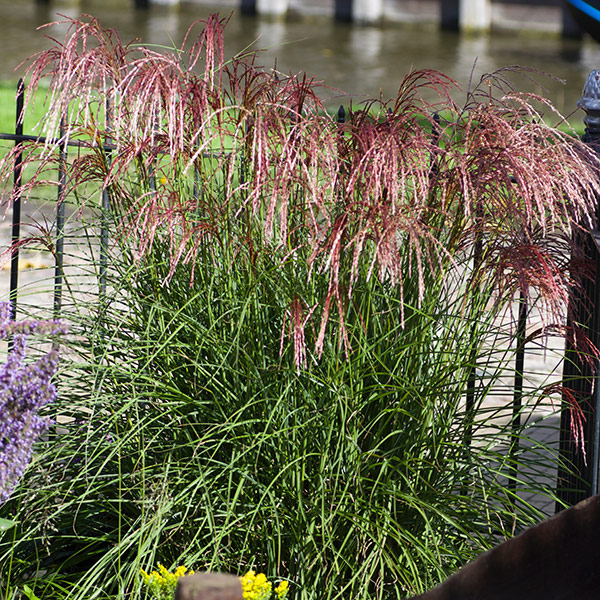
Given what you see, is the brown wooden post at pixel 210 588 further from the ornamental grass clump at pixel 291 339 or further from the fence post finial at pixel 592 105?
the fence post finial at pixel 592 105

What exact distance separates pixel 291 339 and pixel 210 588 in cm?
157

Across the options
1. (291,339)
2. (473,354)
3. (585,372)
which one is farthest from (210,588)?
(585,372)

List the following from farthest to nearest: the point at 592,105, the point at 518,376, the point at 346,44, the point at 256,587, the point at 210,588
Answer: the point at 346,44, the point at 592,105, the point at 518,376, the point at 256,587, the point at 210,588

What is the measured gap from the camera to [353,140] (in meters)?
2.42

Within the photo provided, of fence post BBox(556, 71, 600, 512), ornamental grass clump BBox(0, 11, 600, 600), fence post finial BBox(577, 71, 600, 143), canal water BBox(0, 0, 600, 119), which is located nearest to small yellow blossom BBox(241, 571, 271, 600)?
ornamental grass clump BBox(0, 11, 600, 600)

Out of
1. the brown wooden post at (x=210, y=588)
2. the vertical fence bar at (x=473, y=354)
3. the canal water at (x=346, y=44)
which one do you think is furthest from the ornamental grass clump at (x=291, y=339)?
the canal water at (x=346, y=44)

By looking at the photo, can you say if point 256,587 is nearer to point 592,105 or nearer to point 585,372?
point 585,372

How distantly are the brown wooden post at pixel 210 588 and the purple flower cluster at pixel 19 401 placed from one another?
1.54m

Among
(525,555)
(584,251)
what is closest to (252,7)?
(584,251)

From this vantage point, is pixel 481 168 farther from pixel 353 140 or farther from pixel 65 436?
pixel 65 436

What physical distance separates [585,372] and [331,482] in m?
0.86

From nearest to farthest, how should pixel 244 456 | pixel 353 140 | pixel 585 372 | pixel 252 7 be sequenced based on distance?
pixel 244 456, pixel 353 140, pixel 585 372, pixel 252 7

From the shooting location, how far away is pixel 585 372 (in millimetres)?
2678

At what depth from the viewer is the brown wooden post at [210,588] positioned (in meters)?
0.74
